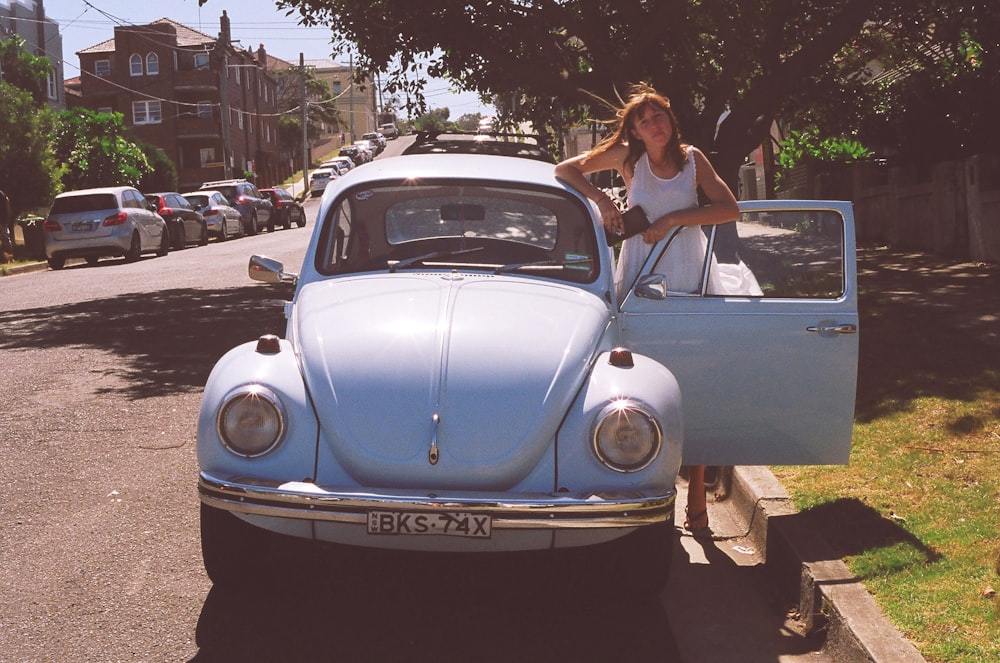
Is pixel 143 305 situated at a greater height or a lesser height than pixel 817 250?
lesser

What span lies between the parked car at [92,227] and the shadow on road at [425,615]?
874 inches

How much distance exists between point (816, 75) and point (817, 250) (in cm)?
1378

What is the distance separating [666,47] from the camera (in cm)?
1800

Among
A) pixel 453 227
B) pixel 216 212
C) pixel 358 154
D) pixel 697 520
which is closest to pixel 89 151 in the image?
pixel 216 212

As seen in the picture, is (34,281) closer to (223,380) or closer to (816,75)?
(816,75)

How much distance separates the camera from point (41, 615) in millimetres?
4793

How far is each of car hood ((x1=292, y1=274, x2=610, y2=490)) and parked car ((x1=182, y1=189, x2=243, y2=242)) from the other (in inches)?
1250

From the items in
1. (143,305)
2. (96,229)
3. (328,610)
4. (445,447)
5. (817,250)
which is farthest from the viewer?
(96,229)

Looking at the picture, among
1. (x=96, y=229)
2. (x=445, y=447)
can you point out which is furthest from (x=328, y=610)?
(x=96, y=229)

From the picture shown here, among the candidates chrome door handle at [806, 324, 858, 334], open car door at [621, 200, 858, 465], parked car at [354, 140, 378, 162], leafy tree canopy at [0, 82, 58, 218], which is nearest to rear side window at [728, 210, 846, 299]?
open car door at [621, 200, 858, 465]

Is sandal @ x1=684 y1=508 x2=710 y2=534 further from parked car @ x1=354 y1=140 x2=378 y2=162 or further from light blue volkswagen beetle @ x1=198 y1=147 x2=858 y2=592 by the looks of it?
parked car @ x1=354 y1=140 x2=378 y2=162

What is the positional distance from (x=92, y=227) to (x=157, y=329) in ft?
46.4

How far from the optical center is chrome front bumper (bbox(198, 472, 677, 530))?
430 cm

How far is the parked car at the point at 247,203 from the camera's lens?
40.2 metres
